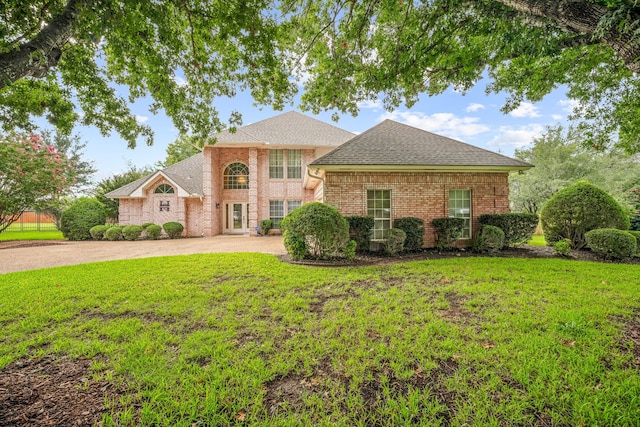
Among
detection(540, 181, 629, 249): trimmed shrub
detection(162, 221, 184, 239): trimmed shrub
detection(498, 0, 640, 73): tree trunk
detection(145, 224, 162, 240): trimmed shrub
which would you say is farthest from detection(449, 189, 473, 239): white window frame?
detection(145, 224, 162, 240): trimmed shrub

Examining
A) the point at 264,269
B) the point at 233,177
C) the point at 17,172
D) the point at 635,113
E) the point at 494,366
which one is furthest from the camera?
the point at 233,177

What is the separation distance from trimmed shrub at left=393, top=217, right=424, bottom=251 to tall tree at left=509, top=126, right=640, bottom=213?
630 inches

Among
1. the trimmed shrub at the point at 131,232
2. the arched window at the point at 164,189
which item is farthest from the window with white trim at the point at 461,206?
the trimmed shrub at the point at 131,232

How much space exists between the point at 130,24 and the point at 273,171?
41.4ft

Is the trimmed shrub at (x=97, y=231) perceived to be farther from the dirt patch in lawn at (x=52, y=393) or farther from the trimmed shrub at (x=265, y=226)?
the dirt patch in lawn at (x=52, y=393)

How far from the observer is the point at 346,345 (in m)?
2.99

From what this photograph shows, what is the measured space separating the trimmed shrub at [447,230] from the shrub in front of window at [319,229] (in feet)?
13.0

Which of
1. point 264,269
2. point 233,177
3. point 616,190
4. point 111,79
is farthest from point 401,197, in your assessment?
point 616,190

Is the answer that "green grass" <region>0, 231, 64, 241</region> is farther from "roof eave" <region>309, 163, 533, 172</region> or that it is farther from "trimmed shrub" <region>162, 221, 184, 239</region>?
"roof eave" <region>309, 163, 533, 172</region>

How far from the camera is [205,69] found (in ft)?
18.6

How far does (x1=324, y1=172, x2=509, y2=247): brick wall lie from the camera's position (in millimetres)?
9383

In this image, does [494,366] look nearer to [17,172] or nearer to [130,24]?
[130,24]

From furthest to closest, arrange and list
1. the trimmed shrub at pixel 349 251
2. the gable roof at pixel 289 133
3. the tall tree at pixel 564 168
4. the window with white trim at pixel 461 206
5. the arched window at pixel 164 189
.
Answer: the tall tree at pixel 564 168 < the arched window at pixel 164 189 < the gable roof at pixel 289 133 < the window with white trim at pixel 461 206 < the trimmed shrub at pixel 349 251

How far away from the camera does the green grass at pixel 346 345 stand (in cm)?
207
